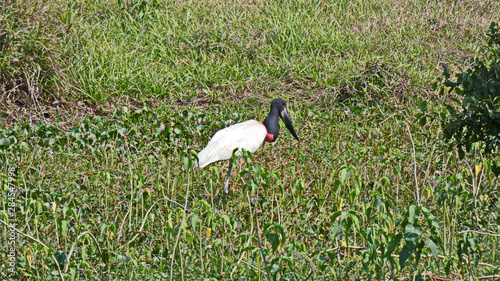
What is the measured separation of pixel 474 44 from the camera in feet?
27.8

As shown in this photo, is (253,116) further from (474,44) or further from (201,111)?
(474,44)

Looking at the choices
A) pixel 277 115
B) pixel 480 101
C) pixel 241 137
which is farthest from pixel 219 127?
pixel 480 101

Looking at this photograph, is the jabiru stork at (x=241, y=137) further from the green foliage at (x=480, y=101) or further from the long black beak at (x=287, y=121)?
the green foliage at (x=480, y=101)

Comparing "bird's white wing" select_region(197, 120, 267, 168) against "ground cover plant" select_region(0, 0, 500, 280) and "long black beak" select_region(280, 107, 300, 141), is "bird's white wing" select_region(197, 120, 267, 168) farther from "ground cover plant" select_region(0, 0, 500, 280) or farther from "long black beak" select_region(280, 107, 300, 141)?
"long black beak" select_region(280, 107, 300, 141)

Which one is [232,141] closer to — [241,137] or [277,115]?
[241,137]

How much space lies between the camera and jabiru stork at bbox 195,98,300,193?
6.00 m

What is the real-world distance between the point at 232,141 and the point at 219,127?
86 cm

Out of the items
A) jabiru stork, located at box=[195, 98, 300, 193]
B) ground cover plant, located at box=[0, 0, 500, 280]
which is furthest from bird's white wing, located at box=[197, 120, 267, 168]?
ground cover plant, located at box=[0, 0, 500, 280]

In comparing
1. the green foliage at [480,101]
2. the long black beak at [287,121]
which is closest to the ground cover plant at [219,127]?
the long black beak at [287,121]

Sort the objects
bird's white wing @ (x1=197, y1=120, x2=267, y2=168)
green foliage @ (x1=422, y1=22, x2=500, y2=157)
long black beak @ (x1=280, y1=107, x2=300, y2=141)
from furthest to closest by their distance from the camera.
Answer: long black beak @ (x1=280, y1=107, x2=300, y2=141), bird's white wing @ (x1=197, y1=120, x2=267, y2=168), green foliage @ (x1=422, y1=22, x2=500, y2=157)

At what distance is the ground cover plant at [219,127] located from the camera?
4348mm

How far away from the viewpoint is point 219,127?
6.98m

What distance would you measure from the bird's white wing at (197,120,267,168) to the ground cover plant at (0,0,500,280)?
0.18 meters

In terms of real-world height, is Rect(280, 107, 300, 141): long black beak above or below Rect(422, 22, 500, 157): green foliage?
below
